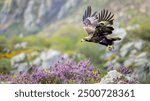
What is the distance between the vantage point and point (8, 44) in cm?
1035

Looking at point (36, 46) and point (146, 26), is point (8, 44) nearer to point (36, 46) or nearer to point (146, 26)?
point (36, 46)

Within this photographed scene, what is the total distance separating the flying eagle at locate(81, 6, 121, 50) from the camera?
9.30m

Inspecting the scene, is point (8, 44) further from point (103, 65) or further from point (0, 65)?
point (103, 65)

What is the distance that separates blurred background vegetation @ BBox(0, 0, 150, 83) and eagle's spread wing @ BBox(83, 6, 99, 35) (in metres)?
0.50

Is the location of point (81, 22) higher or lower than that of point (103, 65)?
higher

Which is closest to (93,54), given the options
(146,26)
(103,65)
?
(103,65)

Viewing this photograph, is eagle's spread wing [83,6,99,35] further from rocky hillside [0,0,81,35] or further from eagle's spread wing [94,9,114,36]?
rocky hillside [0,0,81,35]

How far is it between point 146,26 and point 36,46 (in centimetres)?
164

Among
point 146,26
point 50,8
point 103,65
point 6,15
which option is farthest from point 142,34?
point 6,15

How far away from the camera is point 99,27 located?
931 cm

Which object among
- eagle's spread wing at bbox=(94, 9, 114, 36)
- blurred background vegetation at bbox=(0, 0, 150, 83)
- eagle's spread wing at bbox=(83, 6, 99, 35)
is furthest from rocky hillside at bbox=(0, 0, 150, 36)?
eagle's spread wing at bbox=(94, 9, 114, 36)

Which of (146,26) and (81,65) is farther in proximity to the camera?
(146,26)

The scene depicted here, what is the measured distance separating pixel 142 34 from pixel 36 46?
1.57 metres

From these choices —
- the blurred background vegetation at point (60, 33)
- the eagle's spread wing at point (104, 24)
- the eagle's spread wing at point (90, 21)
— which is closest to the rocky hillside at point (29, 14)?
the blurred background vegetation at point (60, 33)
